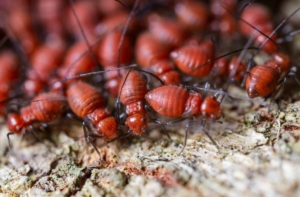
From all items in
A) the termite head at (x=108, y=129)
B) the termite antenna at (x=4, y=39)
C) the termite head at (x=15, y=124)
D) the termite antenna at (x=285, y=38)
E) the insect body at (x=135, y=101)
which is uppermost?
the termite antenna at (x=285, y=38)

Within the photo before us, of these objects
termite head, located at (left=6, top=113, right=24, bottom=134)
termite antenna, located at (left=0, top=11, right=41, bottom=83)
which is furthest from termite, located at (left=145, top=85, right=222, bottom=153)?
termite antenna, located at (left=0, top=11, right=41, bottom=83)

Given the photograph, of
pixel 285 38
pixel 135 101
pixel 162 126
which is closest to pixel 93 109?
pixel 135 101

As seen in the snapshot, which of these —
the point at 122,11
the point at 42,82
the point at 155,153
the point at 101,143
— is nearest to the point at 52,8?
the point at 122,11

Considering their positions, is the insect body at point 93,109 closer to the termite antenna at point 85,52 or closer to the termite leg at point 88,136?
the termite leg at point 88,136

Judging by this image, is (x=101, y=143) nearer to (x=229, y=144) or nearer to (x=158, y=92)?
(x=158, y=92)

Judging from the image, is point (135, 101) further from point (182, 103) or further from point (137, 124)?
point (182, 103)

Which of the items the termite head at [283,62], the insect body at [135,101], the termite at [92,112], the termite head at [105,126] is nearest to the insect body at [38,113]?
the termite at [92,112]

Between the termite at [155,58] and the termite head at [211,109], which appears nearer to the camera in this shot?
the termite head at [211,109]
